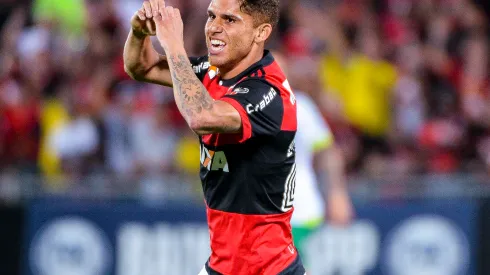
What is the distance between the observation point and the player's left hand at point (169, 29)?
4684 mm

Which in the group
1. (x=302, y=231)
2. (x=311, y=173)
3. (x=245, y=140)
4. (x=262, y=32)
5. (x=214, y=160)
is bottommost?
(x=302, y=231)

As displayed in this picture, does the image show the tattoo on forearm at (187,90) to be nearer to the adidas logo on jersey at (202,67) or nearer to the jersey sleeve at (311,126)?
the adidas logo on jersey at (202,67)

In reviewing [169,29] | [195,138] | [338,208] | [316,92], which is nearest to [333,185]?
[338,208]

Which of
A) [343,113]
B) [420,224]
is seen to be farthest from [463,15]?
[420,224]

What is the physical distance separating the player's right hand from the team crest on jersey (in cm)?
66

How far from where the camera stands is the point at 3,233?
30.3 ft

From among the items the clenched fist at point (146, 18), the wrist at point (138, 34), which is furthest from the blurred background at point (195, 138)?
the clenched fist at point (146, 18)

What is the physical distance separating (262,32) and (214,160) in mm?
687

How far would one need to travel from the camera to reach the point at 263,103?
184 inches

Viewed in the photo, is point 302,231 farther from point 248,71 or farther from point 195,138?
point 195,138

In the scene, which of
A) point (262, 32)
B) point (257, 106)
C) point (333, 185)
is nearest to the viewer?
point (257, 106)

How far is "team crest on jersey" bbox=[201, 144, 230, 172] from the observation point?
191 inches

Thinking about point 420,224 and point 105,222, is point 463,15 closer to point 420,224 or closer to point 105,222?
point 420,224

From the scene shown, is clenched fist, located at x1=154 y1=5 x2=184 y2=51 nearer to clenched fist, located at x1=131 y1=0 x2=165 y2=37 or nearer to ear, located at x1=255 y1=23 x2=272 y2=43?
clenched fist, located at x1=131 y1=0 x2=165 y2=37
